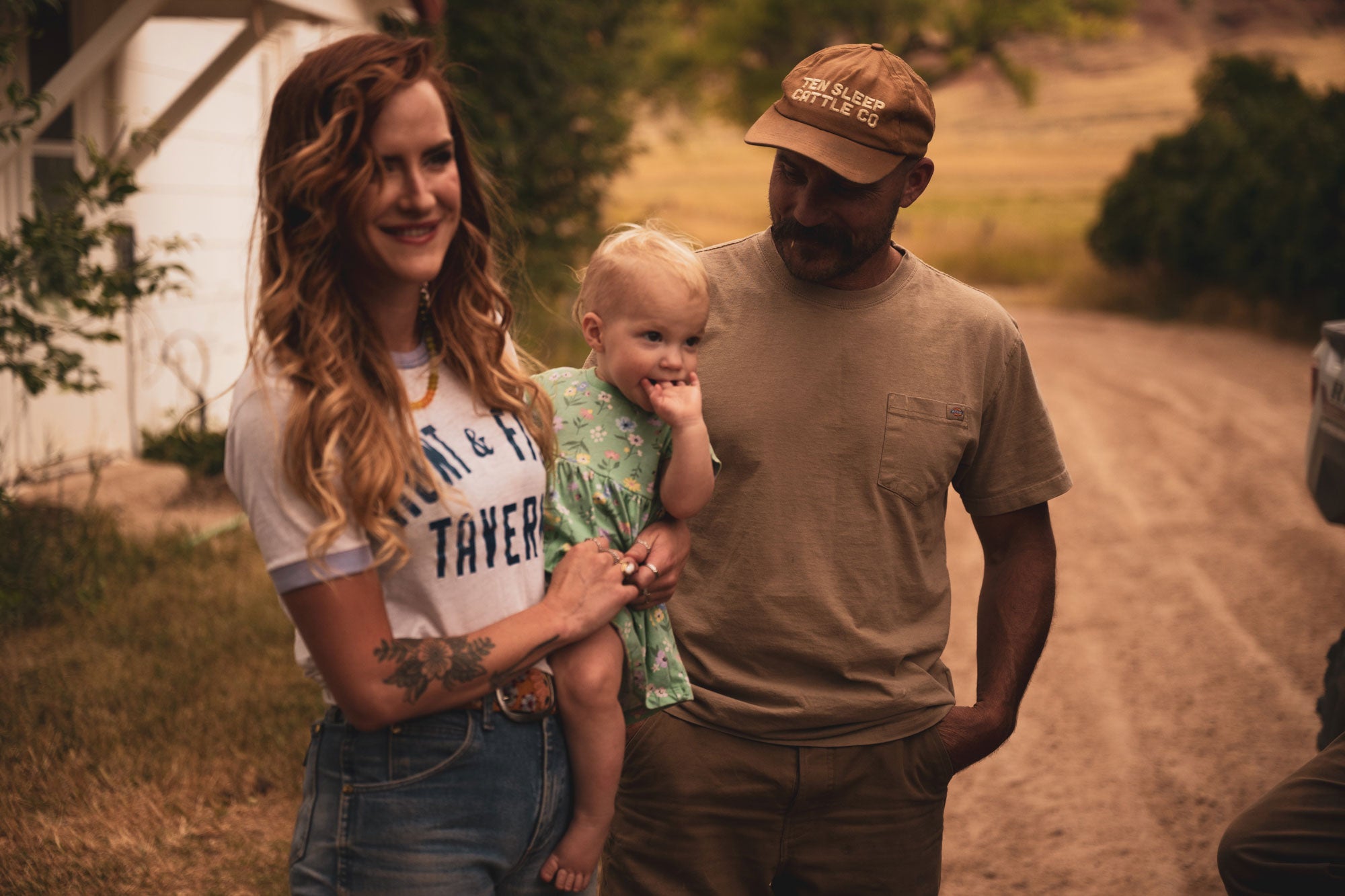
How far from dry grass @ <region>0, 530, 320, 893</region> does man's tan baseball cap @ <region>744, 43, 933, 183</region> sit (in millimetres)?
2956

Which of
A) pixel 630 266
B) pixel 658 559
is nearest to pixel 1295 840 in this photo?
pixel 658 559

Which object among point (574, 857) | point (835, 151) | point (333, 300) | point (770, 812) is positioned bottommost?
point (770, 812)

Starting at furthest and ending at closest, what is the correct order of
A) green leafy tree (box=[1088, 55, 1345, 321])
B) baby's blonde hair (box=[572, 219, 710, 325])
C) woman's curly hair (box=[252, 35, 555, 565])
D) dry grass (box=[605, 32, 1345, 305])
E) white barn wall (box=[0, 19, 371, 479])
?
dry grass (box=[605, 32, 1345, 305]) → green leafy tree (box=[1088, 55, 1345, 321]) → white barn wall (box=[0, 19, 371, 479]) → baby's blonde hair (box=[572, 219, 710, 325]) → woman's curly hair (box=[252, 35, 555, 565])

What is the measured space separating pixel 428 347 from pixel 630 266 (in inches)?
19.7

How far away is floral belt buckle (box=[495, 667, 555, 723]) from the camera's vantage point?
6.48 ft

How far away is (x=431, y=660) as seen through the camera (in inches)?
71.3

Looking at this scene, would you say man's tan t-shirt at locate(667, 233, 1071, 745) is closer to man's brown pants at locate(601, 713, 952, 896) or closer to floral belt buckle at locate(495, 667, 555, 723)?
man's brown pants at locate(601, 713, 952, 896)

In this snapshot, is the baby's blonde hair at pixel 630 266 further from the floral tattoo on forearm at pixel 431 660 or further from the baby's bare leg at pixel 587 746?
the floral tattoo on forearm at pixel 431 660

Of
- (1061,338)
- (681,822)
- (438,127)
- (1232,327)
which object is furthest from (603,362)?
(1232,327)

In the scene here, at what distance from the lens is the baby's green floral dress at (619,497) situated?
2232 mm

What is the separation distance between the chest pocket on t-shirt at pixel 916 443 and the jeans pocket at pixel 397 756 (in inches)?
45.7

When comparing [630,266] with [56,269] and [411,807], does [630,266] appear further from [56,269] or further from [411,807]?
[56,269]

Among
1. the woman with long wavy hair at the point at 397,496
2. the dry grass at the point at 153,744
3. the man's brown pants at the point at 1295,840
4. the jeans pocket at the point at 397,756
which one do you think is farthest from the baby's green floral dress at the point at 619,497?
the dry grass at the point at 153,744

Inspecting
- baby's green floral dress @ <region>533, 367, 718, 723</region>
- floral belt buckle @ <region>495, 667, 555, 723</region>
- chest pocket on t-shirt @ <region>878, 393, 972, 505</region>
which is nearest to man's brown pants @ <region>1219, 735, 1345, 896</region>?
chest pocket on t-shirt @ <region>878, 393, 972, 505</region>
